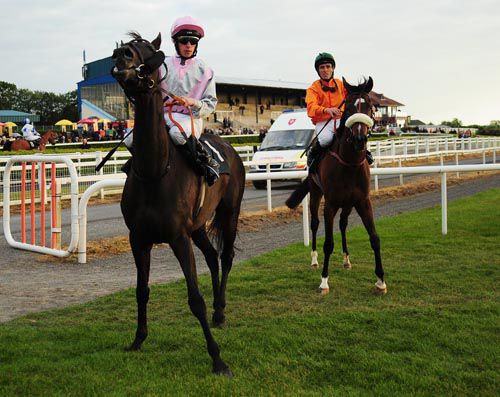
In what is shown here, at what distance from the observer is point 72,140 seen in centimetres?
3762

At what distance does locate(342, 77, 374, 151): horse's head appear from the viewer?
624cm

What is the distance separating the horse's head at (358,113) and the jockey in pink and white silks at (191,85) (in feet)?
5.96

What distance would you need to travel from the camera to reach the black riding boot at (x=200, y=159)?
4.64 m

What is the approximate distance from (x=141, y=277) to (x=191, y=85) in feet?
5.13

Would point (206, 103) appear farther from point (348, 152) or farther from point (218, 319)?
point (348, 152)

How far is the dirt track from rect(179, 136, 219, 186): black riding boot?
5.29 ft

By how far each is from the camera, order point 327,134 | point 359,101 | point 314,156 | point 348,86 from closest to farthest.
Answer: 1. point 359,101
2. point 348,86
3. point 327,134
4. point 314,156

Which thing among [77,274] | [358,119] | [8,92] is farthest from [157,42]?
[8,92]

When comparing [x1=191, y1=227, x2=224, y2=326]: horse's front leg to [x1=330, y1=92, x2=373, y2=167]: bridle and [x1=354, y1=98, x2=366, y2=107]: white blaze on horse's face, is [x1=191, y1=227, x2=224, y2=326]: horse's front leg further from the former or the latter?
[x1=354, y1=98, x2=366, y2=107]: white blaze on horse's face

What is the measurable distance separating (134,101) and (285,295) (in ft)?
9.37

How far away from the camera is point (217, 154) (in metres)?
5.38

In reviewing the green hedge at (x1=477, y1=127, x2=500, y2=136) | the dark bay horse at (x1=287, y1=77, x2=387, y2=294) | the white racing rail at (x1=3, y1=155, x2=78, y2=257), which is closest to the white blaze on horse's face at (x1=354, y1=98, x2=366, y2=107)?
the dark bay horse at (x1=287, y1=77, x2=387, y2=294)

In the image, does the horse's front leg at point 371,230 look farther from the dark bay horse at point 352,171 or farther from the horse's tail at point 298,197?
the horse's tail at point 298,197

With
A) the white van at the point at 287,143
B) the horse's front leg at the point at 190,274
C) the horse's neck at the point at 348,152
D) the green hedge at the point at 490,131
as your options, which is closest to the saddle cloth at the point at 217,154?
the horse's front leg at the point at 190,274
